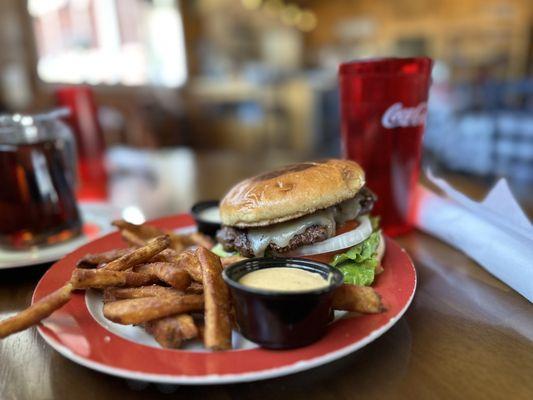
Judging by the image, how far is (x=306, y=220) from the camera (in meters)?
1.26

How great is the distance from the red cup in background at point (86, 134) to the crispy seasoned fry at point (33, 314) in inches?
71.4

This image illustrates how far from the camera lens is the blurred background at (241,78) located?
12.5ft

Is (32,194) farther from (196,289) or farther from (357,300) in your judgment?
(357,300)

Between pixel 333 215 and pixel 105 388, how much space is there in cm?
78

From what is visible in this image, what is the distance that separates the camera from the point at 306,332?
864 millimetres

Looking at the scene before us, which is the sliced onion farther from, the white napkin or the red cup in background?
the red cup in background

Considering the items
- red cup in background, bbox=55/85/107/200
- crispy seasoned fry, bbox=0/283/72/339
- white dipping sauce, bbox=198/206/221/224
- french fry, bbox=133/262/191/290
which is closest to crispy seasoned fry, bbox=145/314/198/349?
french fry, bbox=133/262/191/290

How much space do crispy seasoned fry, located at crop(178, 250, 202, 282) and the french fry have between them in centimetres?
2

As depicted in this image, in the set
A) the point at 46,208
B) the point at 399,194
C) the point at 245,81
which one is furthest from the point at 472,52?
the point at 46,208

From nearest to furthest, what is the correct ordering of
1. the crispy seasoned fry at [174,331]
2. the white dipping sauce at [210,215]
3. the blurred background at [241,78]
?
Result: the crispy seasoned fry at [174,331]
the white dipping sauce at [210,215]
the blurred background at [241,78]

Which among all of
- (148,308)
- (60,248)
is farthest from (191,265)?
(60,248)

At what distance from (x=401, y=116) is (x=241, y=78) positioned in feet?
30.3

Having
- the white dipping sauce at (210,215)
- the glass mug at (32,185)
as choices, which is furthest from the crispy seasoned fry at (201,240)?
the glass mug at (32,185)

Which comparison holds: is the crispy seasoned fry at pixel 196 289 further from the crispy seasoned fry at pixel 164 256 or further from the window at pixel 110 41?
→ the window at pixel 110 41
